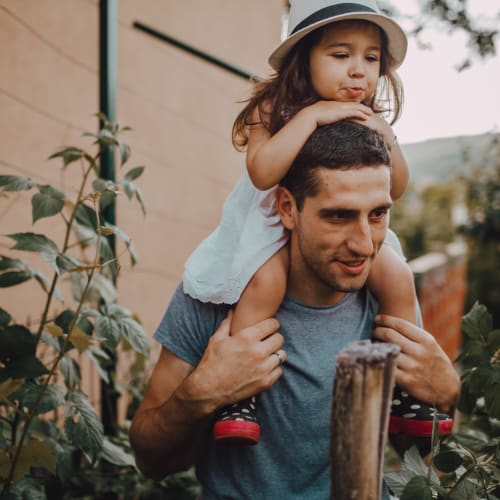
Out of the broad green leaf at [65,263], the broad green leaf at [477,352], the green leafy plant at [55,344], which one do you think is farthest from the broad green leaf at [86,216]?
the broad green leaf at [477,352]

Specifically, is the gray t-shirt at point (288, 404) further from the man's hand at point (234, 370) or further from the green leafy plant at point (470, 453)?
the green leafy plant at point (470, 453)

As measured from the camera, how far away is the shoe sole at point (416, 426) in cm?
190

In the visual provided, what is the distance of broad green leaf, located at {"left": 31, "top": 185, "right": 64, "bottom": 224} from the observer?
1909 millimetres

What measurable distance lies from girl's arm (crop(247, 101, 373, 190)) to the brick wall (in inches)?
180

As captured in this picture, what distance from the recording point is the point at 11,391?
1.79m

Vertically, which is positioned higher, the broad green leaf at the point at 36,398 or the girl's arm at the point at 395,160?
the girl's arm at the point at 395,160

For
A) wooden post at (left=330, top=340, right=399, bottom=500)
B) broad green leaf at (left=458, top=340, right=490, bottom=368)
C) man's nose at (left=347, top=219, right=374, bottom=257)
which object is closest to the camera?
wooden post at (left=330, top=340, right=399, bottom=500)

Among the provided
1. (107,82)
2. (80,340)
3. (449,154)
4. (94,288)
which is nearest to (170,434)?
(80,340)

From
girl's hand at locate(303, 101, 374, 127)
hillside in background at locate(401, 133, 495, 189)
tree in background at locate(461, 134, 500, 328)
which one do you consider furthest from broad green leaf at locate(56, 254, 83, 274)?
tree in background at locate(461, 134, 500, 328)

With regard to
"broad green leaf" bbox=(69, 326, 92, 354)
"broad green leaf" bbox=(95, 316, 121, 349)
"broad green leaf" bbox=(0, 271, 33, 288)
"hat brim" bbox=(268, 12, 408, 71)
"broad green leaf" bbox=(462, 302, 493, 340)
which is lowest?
"broad green leaf" bbox=(69, 326, 92, 354)

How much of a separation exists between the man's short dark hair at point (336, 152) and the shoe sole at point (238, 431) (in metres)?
0.61

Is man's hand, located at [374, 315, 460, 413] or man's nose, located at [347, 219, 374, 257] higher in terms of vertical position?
man's nose, located at [347, 219, 374, 257]

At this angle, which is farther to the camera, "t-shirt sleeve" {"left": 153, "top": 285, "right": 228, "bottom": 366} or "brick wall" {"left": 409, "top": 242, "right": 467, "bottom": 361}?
"brick wall" {"left": 409, "top": 242, "right": 467, "bottom": 361}

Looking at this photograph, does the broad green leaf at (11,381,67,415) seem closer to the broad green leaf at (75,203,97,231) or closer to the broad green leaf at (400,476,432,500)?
the broad green leaf at (75,203,97,231)
